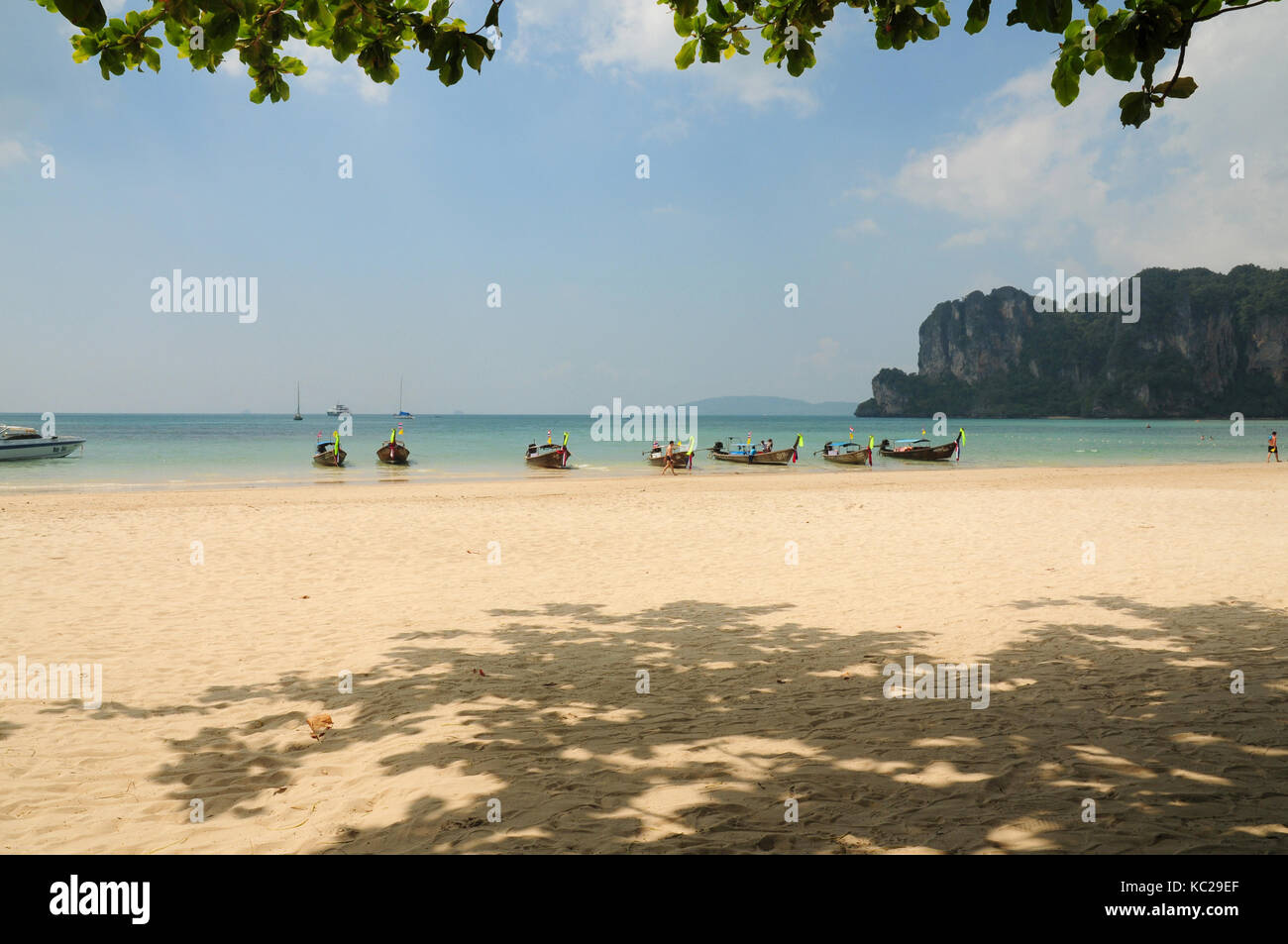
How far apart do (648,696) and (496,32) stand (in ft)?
15.6

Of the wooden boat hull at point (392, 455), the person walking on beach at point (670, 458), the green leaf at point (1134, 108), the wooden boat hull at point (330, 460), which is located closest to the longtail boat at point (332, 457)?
the wooden boat hull at point (330, 460)

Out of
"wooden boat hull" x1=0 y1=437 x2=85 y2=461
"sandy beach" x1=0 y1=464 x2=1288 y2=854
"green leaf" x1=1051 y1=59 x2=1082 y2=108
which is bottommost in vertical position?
"sandy beach" x1=0 y1=464 x2=1288 y2=854

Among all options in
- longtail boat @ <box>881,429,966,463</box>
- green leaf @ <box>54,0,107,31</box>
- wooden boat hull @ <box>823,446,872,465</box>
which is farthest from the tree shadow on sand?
longtail boat @ <box>881,429,966,463</box>

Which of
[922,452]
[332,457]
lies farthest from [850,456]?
[332,457]

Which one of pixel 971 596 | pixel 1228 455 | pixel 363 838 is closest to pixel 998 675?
pixel 971 596

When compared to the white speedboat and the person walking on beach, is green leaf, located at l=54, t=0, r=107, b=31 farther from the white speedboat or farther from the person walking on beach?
the white speedboat

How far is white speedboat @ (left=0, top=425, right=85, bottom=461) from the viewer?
131ft

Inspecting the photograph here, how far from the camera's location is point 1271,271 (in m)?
176

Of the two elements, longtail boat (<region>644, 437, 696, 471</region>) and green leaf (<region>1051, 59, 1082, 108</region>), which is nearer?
green leaf (<region>1051, 59, 1082, 108</region>)

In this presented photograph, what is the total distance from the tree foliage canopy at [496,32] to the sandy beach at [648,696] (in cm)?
377

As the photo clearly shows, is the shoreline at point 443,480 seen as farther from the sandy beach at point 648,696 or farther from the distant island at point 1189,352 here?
the distant island at point 1189,352

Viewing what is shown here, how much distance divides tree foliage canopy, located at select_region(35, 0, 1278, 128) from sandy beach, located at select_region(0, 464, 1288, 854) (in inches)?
148
